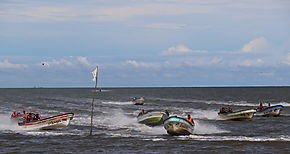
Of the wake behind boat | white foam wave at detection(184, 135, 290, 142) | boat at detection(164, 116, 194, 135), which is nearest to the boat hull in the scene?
the wake behind boat

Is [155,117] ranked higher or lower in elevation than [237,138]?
higher

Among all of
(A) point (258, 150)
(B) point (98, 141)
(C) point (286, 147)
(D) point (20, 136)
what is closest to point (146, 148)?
(B) point (98, 141)

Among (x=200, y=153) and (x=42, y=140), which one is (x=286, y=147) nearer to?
(x=200, y=153)

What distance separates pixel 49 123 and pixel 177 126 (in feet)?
43.6

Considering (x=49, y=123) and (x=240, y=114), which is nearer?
(x=49, y=123)

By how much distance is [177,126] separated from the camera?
37.8 meters

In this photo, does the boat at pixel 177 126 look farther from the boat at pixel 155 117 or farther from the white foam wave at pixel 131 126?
the boat at pixel 155 117

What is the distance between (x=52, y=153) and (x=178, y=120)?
36.0ft

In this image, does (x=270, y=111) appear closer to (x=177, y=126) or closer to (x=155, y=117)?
(x=155, y=117)

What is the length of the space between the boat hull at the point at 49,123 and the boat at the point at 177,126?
11201 millimetres

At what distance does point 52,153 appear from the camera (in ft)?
101

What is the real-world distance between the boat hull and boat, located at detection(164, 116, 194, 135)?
11.2 meters

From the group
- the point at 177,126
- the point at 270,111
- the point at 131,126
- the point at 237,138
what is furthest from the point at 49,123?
the point at 270,111

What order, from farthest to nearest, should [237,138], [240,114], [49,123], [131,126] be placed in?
[240,114], [131,126], [49,123], [237,138]
